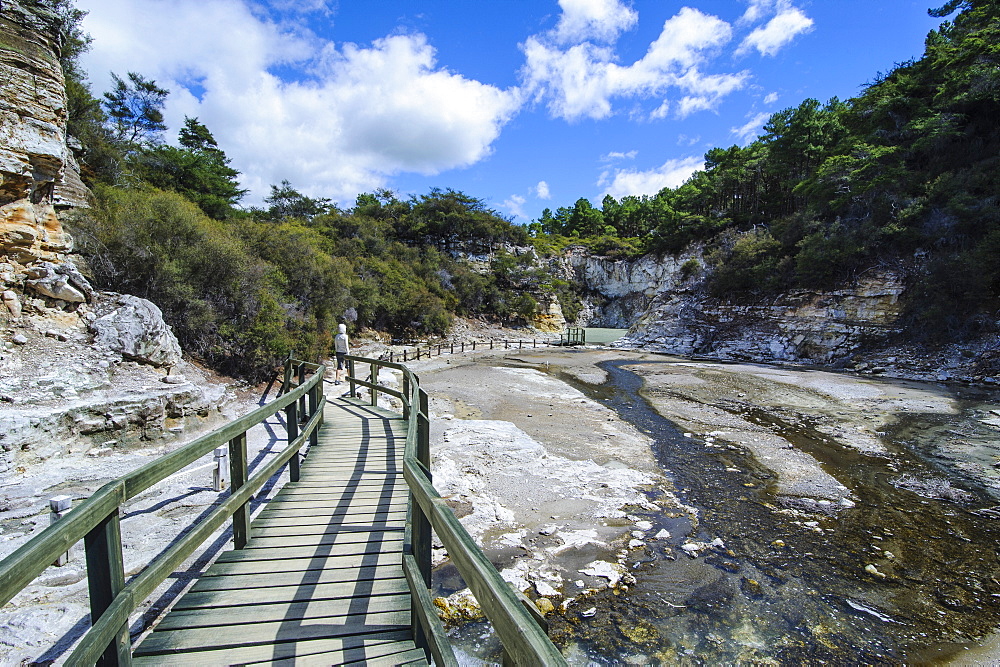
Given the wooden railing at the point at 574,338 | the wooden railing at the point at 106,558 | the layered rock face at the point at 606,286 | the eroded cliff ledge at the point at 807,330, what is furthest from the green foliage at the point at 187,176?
the layered rock face at the point at 606,286

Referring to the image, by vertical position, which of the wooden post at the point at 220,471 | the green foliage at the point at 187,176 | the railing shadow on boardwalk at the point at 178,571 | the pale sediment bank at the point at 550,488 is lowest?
the pale sediment bank at the point at 550,488

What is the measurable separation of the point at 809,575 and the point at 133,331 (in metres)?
11.9

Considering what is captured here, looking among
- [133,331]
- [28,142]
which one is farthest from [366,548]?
[28,142]

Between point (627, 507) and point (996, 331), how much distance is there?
70.4 ft

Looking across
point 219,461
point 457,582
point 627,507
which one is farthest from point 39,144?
point 627,507

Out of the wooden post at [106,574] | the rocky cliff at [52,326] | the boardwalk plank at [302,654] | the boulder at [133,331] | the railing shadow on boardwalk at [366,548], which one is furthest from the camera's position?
the boulder at [133,331]

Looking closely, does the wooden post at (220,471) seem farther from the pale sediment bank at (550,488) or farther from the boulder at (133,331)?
the boulder at (133,331)

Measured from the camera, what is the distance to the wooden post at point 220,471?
5016 millimetres

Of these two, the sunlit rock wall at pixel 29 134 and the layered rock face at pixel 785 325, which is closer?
the sunlit rock wall at pixel 29 134

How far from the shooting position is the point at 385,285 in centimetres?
3052

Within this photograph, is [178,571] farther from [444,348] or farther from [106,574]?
[444,348]

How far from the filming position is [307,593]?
2.92 m

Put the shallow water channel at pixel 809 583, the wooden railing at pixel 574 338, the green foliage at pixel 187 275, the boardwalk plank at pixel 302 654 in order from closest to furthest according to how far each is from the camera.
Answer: the boardwalk plank at pixel 302 654 → the shallow water channel at pixel 809 583 → the green foliage at pixel 187 275 → the wooden railing at pixel 574 338

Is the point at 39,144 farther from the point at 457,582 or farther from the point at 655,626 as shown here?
the point at 655,626
